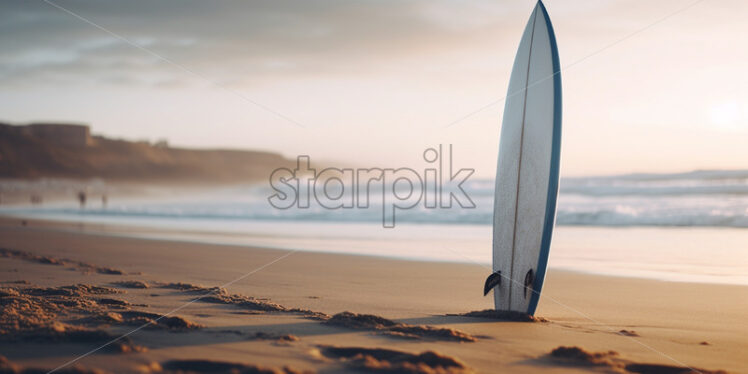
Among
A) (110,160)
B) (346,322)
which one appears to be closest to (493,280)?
(346,322)

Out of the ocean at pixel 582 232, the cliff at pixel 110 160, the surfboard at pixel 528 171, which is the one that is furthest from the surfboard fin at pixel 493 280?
the cliff at pixel 110 160

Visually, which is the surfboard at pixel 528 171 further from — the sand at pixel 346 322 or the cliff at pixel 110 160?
the cliff at pixel 110 160

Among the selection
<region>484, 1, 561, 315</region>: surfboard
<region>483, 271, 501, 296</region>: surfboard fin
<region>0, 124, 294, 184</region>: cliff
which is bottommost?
<region>483, 271, 501, 296</region>: surfboard fin

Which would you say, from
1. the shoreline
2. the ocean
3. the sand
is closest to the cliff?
the ocean

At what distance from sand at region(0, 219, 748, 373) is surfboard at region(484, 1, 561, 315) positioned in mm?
331

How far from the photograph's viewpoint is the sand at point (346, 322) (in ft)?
9.50

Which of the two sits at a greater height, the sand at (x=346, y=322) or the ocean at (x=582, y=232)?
the ocean at (x=582, y=232)

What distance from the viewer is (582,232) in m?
12.5

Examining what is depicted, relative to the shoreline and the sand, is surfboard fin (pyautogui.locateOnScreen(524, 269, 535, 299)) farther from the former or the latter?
the shoreline

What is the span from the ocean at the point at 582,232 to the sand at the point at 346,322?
4.85 ft

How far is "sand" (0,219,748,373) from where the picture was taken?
2.89 m

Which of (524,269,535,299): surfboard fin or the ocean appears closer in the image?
(524,269,535,299): surfboard fin

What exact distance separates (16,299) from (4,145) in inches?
2945

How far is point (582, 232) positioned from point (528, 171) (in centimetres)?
863
